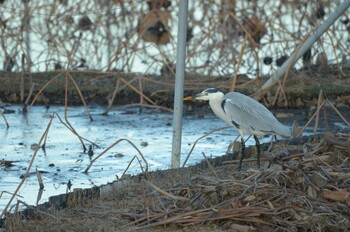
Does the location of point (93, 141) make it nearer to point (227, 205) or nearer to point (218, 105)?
point (218, 105)

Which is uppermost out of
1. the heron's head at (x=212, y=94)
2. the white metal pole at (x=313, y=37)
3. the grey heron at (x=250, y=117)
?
the white metal pole at (x=313, y=37)

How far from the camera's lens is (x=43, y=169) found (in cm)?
880

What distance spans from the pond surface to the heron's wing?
1.01 metres

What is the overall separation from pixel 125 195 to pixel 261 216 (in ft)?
4.04

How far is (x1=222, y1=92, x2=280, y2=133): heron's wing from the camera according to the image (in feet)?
26.9

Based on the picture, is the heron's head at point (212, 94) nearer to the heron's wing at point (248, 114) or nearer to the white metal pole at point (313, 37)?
the heron's wing at point (248, 114)

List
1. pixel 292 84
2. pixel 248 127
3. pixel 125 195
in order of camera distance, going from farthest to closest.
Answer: pixel 292 84, pixel 248 127, pixel 125 195

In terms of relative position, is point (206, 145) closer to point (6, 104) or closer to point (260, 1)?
point (6, 104)

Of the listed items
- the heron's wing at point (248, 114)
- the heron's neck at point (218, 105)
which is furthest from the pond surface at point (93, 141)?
the heron's wing at point (248, 114)

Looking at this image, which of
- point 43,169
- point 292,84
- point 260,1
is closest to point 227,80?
point 292,84

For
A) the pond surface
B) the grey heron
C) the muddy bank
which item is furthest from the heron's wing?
the muddy bank

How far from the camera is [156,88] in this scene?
43.9 ft

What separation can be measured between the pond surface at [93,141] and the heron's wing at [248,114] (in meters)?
1.01

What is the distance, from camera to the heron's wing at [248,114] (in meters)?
8.20
